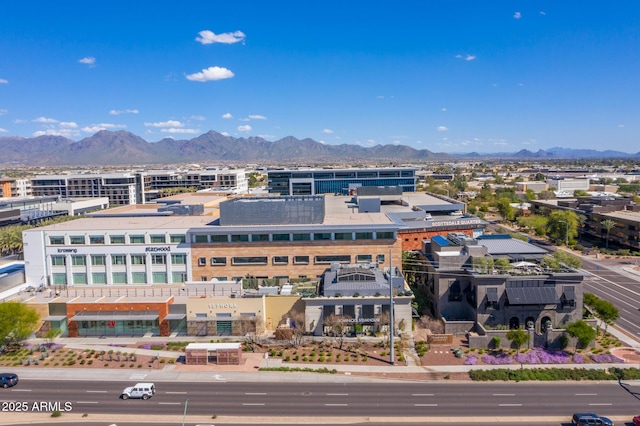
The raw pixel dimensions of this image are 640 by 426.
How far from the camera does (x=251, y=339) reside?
5709 centimetres

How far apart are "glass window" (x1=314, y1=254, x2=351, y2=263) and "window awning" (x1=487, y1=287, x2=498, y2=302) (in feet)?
66.3

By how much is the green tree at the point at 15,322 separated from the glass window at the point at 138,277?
14.6m

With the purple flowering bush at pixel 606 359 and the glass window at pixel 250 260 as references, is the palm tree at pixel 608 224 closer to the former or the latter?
the purple flowering bush at pixel 606 359

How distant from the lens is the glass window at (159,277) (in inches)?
2788

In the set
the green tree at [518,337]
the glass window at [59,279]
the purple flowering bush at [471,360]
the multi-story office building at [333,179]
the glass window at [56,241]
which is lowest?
the purple flowering bush at [471,360]

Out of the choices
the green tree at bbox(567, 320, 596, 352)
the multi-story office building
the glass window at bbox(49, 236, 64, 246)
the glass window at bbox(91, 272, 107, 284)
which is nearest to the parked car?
the green tree at bbox(567, 320, 596, 352)

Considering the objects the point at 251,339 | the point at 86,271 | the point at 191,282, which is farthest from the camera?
the point at 86,271

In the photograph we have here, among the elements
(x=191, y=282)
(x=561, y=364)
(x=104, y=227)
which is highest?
(x=104, y=227)

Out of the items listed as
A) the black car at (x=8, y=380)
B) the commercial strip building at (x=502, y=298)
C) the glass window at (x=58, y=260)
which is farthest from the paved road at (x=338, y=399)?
the glass window at (x=58, y=260)

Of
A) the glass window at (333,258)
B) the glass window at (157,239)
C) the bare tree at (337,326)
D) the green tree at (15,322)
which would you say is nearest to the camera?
the green tree at (15,322)

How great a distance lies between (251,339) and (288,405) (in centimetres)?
1555

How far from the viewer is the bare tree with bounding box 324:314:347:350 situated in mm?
56531

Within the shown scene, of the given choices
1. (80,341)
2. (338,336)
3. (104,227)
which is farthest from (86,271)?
(338,336)

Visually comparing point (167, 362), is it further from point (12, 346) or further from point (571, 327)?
point (571, 327)
